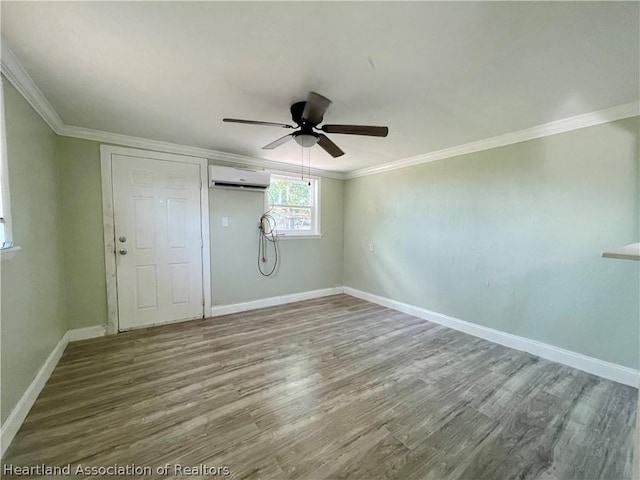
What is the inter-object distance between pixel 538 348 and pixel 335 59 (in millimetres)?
3220

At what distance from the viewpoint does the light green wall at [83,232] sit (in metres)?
2.74

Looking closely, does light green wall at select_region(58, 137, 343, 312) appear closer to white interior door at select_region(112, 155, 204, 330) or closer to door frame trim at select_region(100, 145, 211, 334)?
door frame trim at select_region(100, 145, 211, 334)

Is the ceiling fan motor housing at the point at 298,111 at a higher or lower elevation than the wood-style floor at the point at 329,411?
higher

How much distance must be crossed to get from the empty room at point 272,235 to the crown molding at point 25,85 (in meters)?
0.03

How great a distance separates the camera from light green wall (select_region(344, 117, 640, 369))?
2.17 metres

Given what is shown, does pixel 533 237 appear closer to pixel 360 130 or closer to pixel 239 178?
pixel 360 130

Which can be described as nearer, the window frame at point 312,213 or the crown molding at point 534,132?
the crown molding at point 534,132

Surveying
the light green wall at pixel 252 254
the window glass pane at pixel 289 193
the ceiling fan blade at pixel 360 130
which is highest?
the ceiling fan blade at pixel 360 130

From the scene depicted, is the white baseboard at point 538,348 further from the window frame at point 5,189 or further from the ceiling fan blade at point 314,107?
the window frame at point 5,189

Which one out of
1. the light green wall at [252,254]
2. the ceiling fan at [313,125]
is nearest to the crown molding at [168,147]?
the light green wall at [252,254]

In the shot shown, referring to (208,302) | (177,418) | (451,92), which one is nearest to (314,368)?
(177,418)

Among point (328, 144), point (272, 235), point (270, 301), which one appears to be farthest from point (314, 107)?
point (270, 301)

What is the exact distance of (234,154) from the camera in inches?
142

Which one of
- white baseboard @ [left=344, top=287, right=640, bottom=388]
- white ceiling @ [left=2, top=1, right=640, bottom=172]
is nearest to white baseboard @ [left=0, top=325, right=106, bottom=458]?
white ceiling @ [left=2, top=1, right=640, bottom=172]
